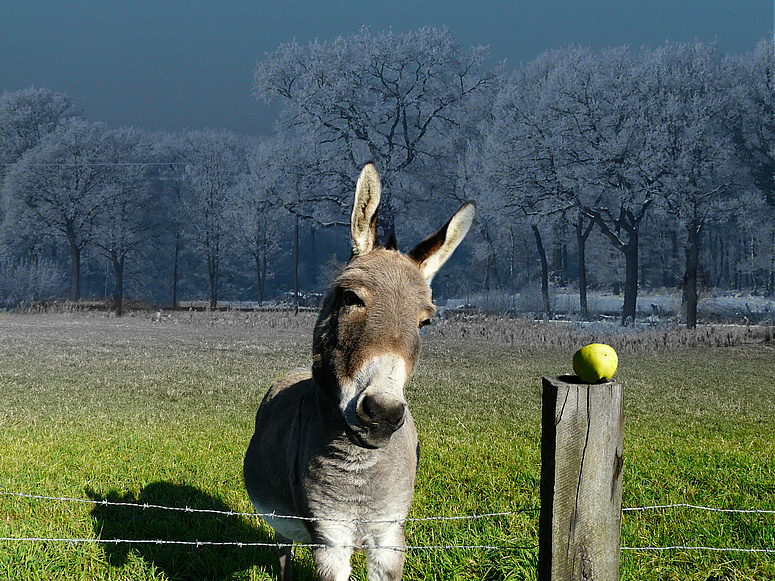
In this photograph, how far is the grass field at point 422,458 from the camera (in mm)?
4488

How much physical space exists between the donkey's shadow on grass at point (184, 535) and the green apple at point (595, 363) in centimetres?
279

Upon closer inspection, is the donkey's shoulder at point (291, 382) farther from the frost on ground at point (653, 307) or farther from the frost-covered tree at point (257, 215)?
the frost-covered tree at point (257, 215)

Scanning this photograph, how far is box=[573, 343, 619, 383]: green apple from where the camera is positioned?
246cm

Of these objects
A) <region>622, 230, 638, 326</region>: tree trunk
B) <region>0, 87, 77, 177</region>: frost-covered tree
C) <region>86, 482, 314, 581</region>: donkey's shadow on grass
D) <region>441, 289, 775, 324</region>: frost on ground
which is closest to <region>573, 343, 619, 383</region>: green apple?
<region>86, 482, 314, 581</region>: donkey's shadow on grass

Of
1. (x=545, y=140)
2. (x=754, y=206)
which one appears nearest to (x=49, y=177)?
(x=545, y=140)

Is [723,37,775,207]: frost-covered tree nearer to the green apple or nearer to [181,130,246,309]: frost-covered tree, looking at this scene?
[181,130,246,309]: frost-covered tree

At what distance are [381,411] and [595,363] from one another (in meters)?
0.85

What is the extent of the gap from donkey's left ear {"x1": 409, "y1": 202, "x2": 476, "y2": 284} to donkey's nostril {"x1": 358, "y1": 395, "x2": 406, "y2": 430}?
91 centimetres

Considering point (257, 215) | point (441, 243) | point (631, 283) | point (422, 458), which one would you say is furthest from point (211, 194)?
point (441, 243)

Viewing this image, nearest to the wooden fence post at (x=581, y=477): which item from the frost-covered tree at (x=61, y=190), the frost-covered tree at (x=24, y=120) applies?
the frost-covered tree at (x=61, y=190)

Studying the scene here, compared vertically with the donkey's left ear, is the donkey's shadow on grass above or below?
below

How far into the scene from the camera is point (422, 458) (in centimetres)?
713

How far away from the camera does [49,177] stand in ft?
110

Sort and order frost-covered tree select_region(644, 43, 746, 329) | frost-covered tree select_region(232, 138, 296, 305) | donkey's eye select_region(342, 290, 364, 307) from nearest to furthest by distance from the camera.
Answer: donkey's eye select_region(342, 290, 364, 307) < frost-covered tree select_region(644, 43, 746, 329) < frost-covered tree select_region(232, 138, 296, 305)
